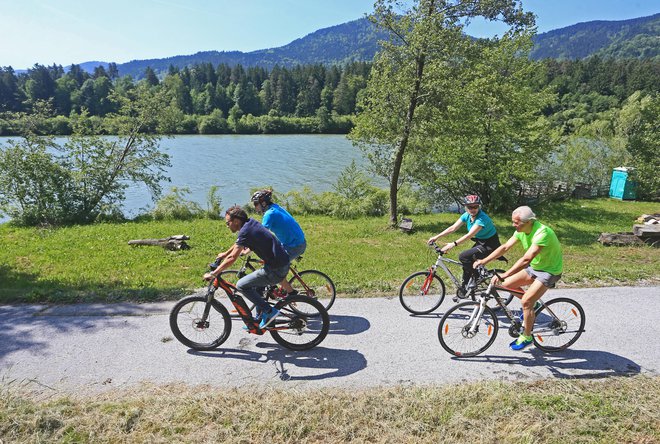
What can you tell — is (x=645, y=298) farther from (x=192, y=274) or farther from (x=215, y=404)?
(x=192, y=274)

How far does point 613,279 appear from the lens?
27.3 ft

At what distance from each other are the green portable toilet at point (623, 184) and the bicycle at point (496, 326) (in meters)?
24.1

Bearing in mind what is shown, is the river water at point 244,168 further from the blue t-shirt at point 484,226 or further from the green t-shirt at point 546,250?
the green t-shirt at point 546,250

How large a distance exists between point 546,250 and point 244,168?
123 ft

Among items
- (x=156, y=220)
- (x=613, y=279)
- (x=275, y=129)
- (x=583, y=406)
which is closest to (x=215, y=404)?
(x=583, y=406)

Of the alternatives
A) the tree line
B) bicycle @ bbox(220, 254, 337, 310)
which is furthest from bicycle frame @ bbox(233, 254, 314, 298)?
the tree line

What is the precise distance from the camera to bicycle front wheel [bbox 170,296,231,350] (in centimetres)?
545

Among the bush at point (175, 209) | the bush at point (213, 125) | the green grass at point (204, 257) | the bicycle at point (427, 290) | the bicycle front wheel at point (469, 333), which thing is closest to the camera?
the bicycle front wheel at point (469, 333)

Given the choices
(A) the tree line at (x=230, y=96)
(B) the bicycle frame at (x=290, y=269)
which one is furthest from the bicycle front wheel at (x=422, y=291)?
(A) the tree line at (x=230, y=96)

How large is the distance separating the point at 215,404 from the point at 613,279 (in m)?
8.10

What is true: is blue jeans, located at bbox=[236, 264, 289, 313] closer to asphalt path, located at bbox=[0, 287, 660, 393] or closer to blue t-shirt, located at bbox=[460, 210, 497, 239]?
asphalt path, located at bbox=[0, 287, 660, 393]

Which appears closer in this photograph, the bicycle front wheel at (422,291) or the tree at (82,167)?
the bicycle front wheel at (422,291)

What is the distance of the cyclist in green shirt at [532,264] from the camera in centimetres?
505

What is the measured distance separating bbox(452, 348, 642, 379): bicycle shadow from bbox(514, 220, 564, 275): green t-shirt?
117cm
